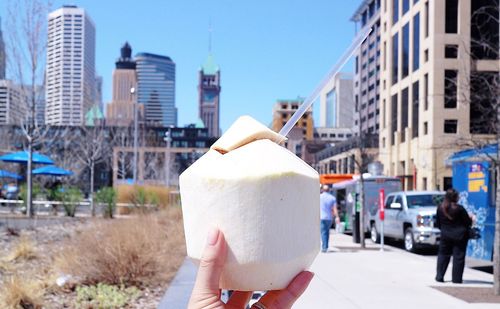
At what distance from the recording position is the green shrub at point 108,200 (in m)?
25.7

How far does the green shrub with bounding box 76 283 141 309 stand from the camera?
775cm

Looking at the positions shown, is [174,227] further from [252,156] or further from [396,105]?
[396,105]

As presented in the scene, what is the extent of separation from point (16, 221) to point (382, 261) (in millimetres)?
13525

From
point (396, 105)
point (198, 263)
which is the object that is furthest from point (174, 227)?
point (396, 105)

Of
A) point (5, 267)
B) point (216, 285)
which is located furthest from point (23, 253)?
point (216, 285)

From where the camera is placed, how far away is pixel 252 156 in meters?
1.70

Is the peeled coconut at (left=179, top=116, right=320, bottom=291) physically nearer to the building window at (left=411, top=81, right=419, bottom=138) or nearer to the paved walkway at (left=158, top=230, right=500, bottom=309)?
the paved walkway at (left=158, top=230, right=500, bottom=309)

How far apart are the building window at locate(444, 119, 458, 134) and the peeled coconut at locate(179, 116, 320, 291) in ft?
160

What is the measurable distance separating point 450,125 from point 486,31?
1056 cm

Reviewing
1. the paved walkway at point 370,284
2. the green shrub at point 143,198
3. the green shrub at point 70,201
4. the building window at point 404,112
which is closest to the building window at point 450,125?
the building window at point 404,112

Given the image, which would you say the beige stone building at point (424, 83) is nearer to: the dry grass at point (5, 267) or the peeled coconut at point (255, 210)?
the dry grass at point (5, 267)

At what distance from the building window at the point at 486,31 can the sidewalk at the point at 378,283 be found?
4.14m

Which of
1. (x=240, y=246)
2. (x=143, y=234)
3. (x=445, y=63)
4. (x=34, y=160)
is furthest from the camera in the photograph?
(x=445, y=63)

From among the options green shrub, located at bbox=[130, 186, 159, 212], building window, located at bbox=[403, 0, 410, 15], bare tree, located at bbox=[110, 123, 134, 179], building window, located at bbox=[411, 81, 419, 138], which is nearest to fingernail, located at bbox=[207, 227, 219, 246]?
green shrub, located at bbox=[130, 186, 159, 212]
